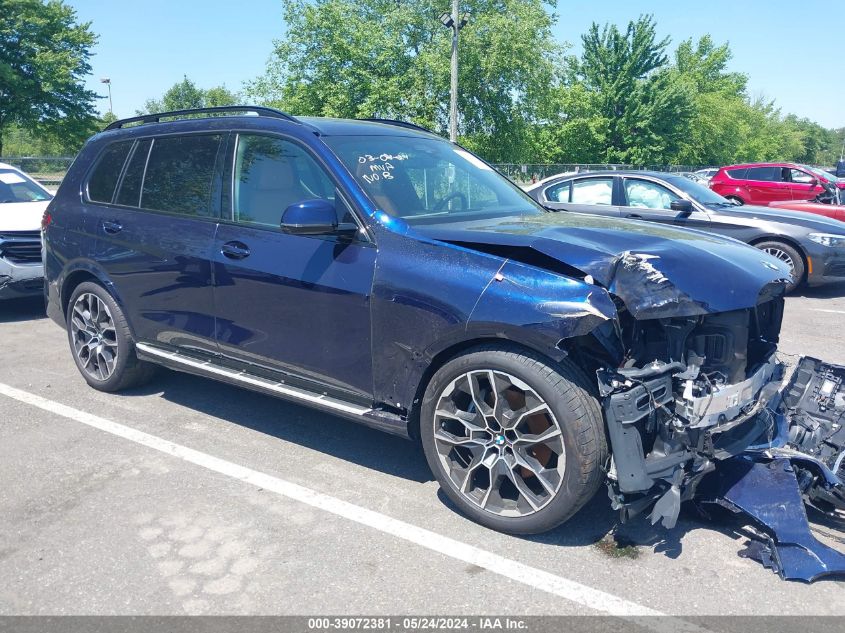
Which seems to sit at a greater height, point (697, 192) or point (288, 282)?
point (697, 192)

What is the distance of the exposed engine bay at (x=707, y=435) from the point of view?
295 centimetres

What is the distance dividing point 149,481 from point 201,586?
1157 mm

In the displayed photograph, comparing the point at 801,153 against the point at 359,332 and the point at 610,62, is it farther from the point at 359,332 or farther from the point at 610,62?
the point at 359,332

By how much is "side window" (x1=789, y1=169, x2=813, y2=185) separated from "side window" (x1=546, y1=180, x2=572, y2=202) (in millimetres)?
11127

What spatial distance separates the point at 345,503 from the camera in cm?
366

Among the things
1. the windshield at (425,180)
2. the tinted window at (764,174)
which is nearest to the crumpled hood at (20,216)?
the windshield at (425,180)

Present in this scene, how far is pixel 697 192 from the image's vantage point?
9641mm

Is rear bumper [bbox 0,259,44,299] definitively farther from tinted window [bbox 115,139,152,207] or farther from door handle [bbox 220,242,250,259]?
door handle [bbox 220,242,250,259]

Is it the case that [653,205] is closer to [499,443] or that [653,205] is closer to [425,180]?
[425,180]

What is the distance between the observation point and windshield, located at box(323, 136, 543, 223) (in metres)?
3.85

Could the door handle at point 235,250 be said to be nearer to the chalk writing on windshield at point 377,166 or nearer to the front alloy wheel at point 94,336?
the chalk writing on windshield at point 377,166

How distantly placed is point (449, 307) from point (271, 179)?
157 cm

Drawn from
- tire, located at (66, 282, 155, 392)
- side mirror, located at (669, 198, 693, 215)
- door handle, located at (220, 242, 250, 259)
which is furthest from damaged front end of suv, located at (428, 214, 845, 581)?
side mirror, located at (669, 198, 693, 215)

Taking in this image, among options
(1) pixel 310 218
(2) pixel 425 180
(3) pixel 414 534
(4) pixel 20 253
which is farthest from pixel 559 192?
(3) pixel 414 534
